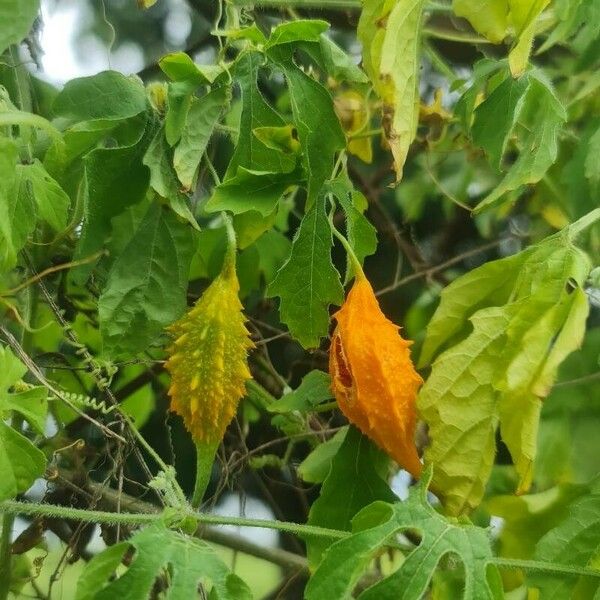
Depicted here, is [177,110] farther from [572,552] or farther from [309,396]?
[572,552]

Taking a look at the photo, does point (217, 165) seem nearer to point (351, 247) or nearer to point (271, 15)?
point (271, 15)

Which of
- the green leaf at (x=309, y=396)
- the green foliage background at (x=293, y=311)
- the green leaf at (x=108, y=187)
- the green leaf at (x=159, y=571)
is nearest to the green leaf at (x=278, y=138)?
the green foliage background at (x=293, y=311)

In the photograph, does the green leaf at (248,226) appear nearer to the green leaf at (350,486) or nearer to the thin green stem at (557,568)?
the green leaf at (350,486)

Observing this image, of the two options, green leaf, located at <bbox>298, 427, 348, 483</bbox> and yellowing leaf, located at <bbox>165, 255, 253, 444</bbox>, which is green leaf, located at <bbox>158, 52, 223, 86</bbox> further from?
green leaf, located at <bbox>298, 427, 348, 483</bbox>

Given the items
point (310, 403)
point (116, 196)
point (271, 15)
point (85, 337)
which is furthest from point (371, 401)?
point (271, 15)

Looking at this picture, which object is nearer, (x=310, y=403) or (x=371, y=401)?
(x=371, y=401)

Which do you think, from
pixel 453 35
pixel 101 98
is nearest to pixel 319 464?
pixel 101 98

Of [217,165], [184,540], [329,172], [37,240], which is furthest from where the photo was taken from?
[217,165]
